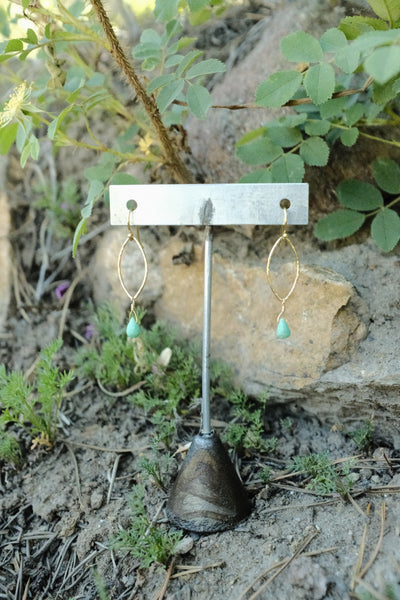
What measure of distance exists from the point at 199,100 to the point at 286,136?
0.35 meters

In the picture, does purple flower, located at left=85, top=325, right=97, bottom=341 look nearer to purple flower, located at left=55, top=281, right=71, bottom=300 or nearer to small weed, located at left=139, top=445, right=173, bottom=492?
purple flower, located at left=55, top=281, right=71, bottom=300

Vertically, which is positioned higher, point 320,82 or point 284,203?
point 320,82

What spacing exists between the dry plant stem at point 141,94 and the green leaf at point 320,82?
0.48 metres

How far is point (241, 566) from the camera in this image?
4.61 ft

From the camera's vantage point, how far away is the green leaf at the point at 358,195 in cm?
182

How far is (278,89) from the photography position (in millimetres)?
1589

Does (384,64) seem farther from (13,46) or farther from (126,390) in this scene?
(126,390)

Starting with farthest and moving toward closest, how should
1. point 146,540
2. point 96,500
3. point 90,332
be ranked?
point 90,332, point 96,500, point 146,540

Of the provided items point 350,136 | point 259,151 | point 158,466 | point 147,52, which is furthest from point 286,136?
point 158,466

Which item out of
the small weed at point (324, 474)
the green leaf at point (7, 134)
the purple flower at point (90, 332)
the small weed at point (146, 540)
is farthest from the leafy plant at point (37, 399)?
the small weed at point (324, 474)

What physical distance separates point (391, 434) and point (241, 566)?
0.64 meters

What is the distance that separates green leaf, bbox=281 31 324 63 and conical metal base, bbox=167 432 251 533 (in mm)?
1103

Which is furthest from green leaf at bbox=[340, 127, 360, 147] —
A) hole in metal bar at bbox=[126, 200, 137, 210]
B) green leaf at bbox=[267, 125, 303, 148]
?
hole in metal bar at bbox=[126, 200, 137, 210]

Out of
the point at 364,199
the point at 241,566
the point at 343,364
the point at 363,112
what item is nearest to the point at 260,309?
the point at 343,364
